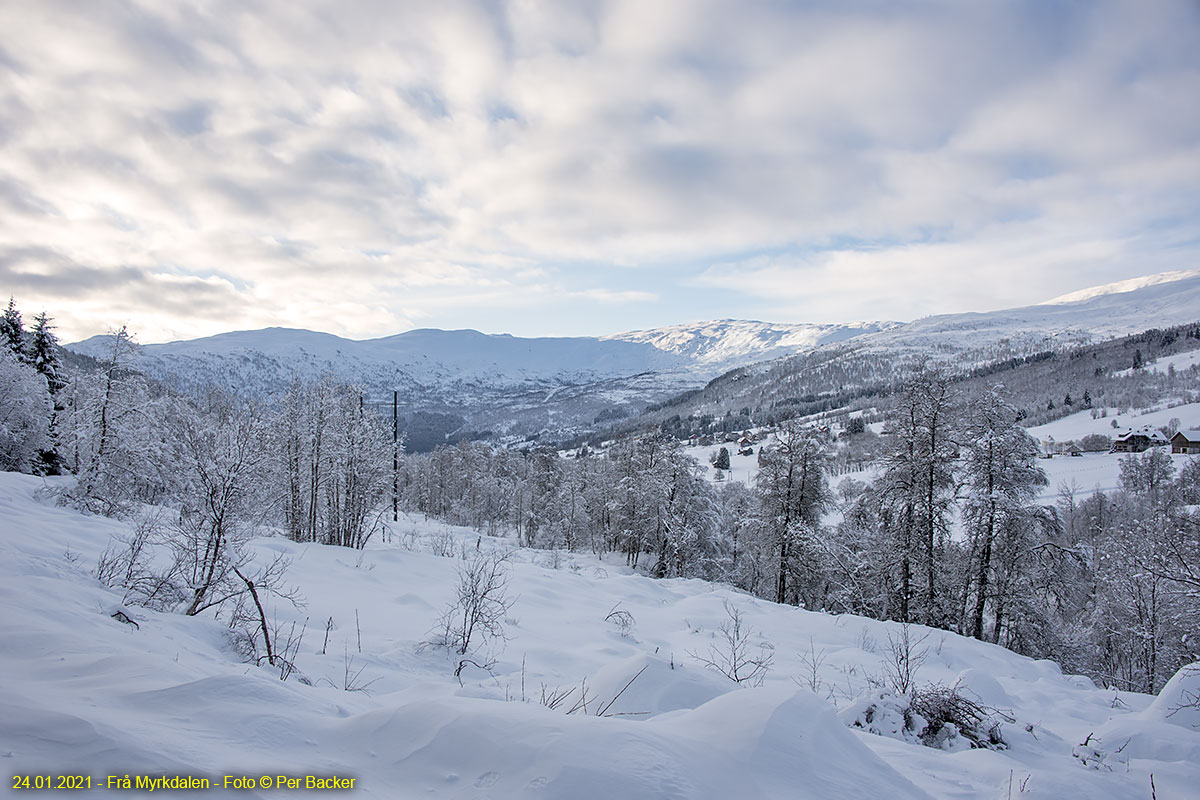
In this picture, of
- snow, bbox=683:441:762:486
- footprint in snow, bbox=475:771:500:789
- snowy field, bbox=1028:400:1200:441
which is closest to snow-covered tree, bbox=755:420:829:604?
footprint in snow, bbox=475:771:500:789

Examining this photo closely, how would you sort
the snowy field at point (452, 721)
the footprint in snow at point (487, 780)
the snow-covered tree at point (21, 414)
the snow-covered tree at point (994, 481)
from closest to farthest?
the snowy field at point (452, 721) < the footprint in snow at point (487, 780) < the snow-covered tree at point (994, 481) < the snow-covered tree at point (21, 414)

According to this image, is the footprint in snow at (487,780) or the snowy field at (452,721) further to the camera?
the footprint in snow at (487,780)

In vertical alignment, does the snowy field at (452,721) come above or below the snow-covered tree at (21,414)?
below

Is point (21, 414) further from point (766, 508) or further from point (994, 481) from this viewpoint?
point (994, 481)

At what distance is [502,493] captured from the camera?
194ft

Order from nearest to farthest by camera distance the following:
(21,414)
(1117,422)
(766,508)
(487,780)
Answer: (487,780) < (21,414) < (766,508) < (1117,422)

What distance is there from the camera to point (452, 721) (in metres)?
3.33

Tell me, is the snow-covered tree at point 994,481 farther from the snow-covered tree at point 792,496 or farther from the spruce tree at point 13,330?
the spruce tree at point 13,330

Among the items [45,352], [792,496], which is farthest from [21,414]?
[792,496]

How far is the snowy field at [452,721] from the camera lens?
275cm

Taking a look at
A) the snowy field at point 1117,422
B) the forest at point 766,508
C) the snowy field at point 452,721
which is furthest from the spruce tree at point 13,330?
the snowy field at point 1117,422

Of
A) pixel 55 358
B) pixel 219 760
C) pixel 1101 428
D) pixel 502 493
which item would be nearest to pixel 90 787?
pixel 219 760

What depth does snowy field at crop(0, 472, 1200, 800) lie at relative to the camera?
2.75m

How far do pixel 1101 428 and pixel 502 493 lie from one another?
108 metres
